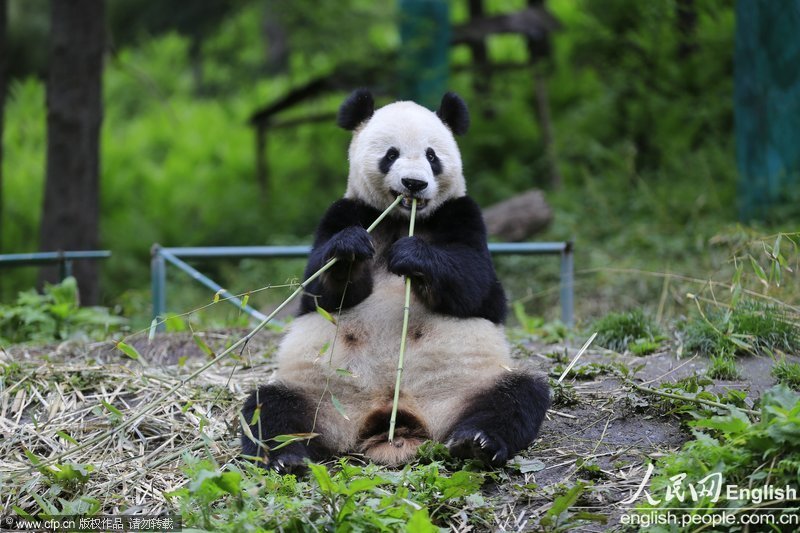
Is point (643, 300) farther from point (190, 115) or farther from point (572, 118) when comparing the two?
point (190, 115)

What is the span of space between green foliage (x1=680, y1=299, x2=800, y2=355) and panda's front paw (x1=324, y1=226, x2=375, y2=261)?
216 cm

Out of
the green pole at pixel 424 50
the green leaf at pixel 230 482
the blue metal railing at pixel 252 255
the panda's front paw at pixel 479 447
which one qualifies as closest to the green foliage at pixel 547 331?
the blue metal railing at pixel 252 255

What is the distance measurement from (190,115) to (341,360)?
1340 cm

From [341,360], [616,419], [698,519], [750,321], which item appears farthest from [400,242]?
[750,321]

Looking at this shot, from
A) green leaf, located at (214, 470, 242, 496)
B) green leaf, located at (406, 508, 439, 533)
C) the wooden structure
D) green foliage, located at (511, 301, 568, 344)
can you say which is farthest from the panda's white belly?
the wooden structure

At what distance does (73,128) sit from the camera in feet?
27.8

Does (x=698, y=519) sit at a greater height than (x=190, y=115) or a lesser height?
lesser

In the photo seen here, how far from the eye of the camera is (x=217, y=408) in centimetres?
466

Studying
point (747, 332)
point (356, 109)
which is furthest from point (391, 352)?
point (747, 332)

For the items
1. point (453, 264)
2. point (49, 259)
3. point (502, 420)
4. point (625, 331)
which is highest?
point (453, 264)

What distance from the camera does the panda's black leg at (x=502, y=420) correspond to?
370 cm

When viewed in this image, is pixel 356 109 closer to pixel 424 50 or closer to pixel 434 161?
pixel 434 161

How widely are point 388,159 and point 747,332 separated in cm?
241

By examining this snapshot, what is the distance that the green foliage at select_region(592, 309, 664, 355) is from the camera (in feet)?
18.1
